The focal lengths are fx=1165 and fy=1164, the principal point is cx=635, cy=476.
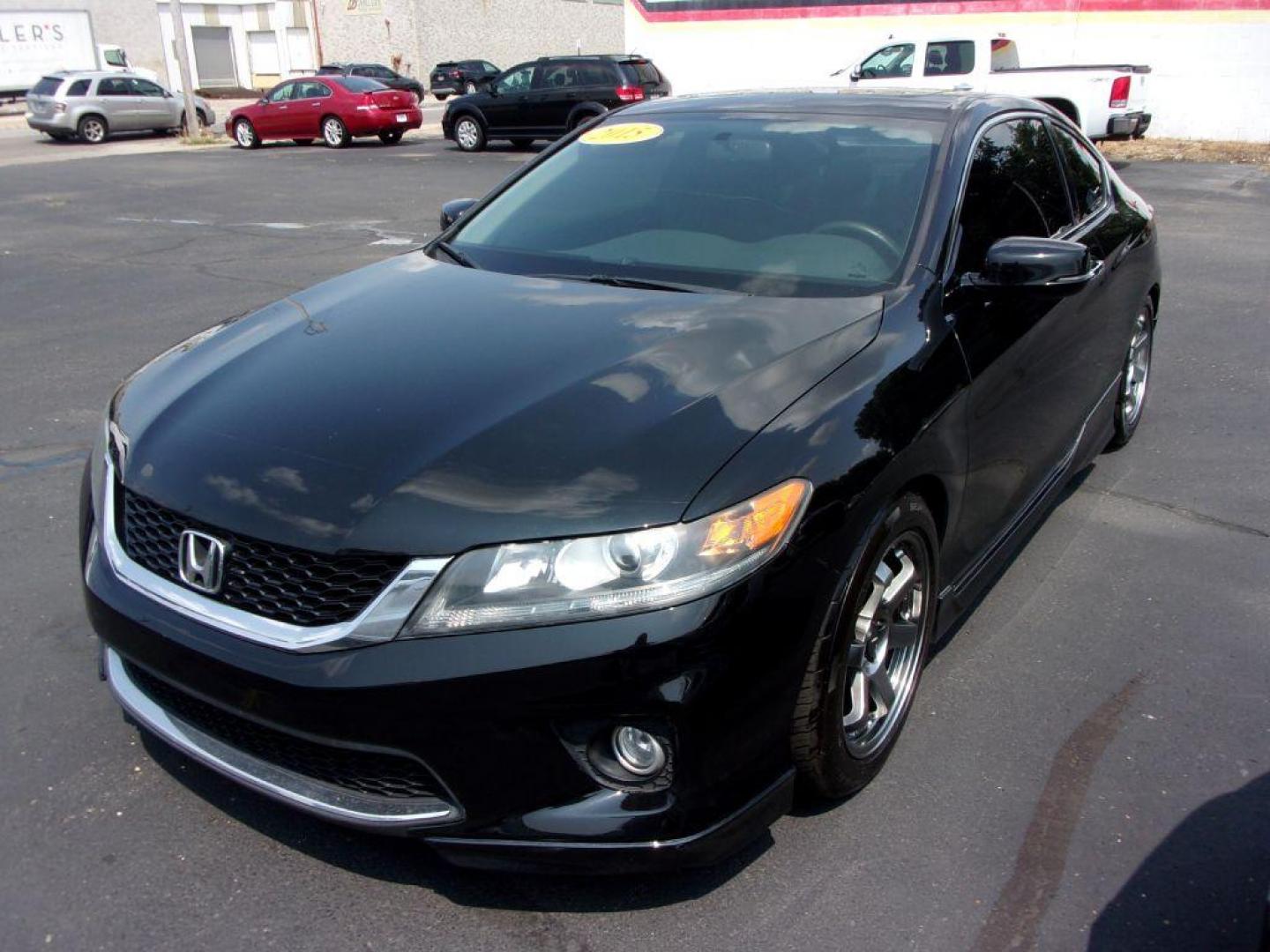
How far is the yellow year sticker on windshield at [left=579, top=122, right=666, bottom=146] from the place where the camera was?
428 centimetres

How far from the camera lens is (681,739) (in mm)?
2314

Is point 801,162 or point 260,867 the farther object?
point 801,162

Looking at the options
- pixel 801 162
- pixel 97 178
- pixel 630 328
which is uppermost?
pixel 801 162

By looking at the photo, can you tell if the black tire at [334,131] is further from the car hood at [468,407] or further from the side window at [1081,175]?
the car hood at [468,407]

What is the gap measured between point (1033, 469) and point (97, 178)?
61.1ft

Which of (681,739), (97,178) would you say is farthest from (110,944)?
(97,178)

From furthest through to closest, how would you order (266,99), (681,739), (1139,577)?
(266,99) → (1139,577) → (681,739)

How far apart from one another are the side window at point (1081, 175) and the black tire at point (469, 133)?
67.4 ft

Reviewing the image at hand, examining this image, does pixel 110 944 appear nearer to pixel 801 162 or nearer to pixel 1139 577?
pixel 801 162

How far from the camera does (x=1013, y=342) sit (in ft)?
11.7

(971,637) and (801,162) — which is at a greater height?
(801,162)

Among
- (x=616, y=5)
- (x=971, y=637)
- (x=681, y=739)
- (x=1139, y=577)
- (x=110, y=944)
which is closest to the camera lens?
(x=681, y=739)

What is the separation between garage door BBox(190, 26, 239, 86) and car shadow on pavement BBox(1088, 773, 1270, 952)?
60.0 meters

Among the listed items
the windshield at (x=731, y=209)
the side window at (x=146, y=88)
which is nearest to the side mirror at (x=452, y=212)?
the windshield at (x=731, y=209)
